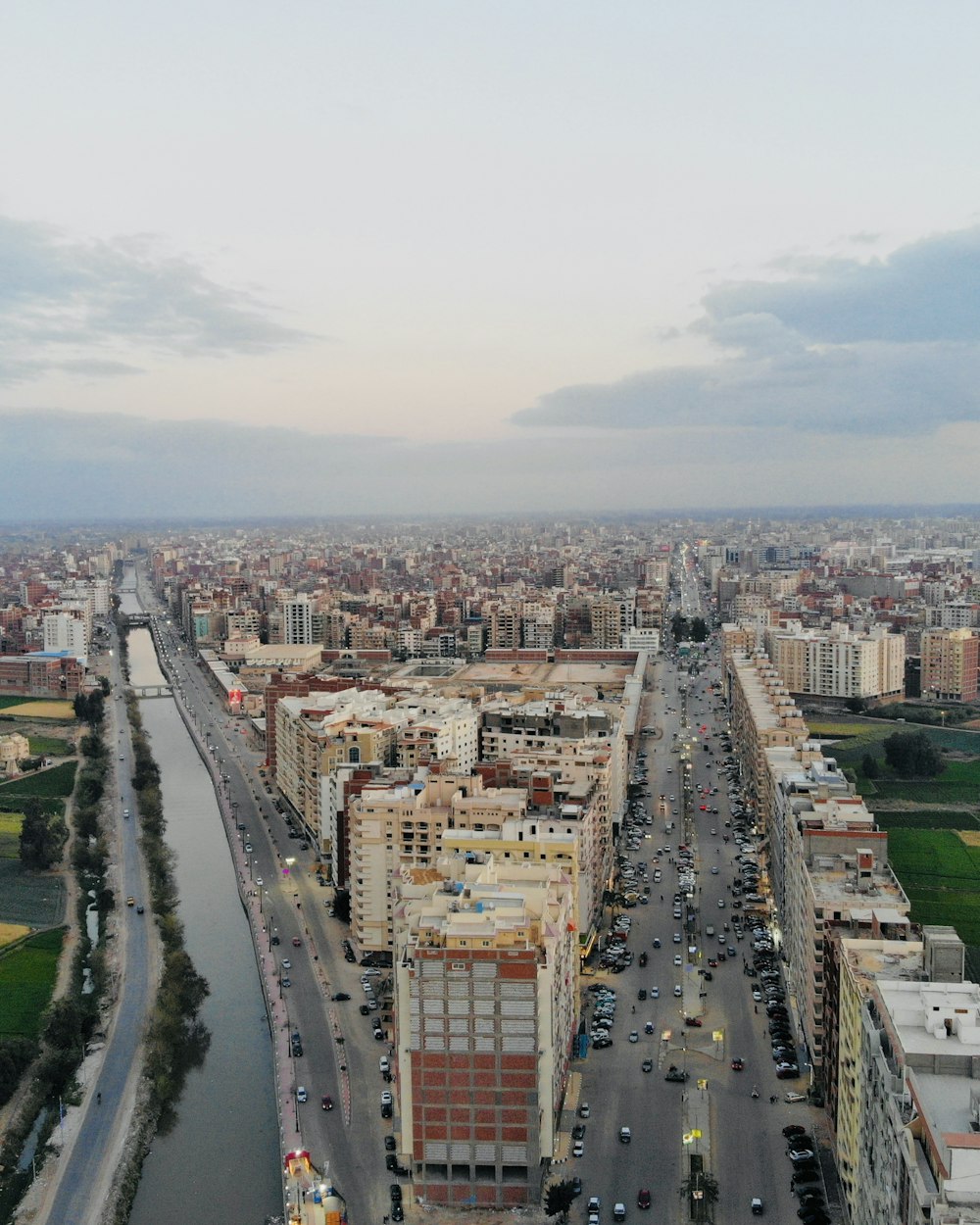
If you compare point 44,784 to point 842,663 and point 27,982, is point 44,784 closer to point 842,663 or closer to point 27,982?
point 27,982

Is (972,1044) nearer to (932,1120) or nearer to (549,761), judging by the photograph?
(932,1120)

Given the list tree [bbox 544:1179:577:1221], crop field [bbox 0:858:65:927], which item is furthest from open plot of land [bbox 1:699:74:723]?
tree [bbox 544:1179:577:1221]

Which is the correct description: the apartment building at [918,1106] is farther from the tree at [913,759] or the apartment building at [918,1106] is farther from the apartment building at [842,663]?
the apartment building at [842,663]

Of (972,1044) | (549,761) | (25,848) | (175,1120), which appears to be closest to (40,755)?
(25,848)

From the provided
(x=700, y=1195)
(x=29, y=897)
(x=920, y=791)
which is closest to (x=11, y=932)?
(x=29, y=897)

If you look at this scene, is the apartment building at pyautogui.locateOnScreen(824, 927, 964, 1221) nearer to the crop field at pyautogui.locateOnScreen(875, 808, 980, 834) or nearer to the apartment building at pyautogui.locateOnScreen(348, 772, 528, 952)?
Result: the apartment building at pyautogui.locateOnScreen(348, 772, 528, 952)
